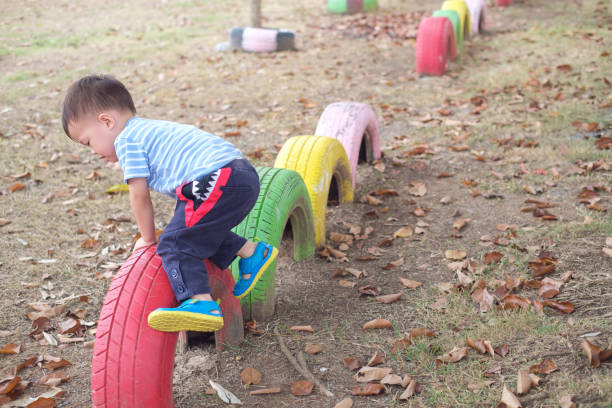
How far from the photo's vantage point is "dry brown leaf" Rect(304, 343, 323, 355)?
302 centimetres

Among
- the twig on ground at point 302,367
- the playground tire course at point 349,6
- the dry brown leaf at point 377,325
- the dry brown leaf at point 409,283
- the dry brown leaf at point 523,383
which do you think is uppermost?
the playground tire course at point 349,6

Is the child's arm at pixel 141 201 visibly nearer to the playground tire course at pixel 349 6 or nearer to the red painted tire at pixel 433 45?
the red painted tire at pixel 433 45

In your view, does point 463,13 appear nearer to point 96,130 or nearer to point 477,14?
point 477,14

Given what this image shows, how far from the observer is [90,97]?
8.19ft

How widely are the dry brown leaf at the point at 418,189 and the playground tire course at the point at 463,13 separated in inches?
211

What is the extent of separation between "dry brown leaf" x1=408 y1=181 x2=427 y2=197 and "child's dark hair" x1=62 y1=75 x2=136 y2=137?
3029 mm

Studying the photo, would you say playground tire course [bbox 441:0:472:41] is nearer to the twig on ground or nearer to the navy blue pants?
the twig on ground

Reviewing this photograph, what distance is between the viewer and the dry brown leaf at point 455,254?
153 inches

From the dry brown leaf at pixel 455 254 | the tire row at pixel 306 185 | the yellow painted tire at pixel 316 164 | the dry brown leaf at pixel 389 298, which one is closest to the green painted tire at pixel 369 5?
the tire row at pixel 306 185

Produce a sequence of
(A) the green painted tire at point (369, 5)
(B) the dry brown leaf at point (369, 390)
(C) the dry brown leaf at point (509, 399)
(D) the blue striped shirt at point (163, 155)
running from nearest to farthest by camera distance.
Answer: (C) the dry brown leaf at point (509, 399) < (D) the blue striped shirt at point (163, 155) < (B) the dry brown leaf at point (369, 390) < (A) the green painted tire at point (369, 5)

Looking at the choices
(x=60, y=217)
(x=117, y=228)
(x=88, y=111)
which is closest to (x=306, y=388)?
(x=88, y=111)

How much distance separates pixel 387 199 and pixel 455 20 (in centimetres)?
535

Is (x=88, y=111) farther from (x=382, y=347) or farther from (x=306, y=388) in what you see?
(x=382, y=347)

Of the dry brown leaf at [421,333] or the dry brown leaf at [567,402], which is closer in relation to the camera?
the dry brown leaf at [567,402]
